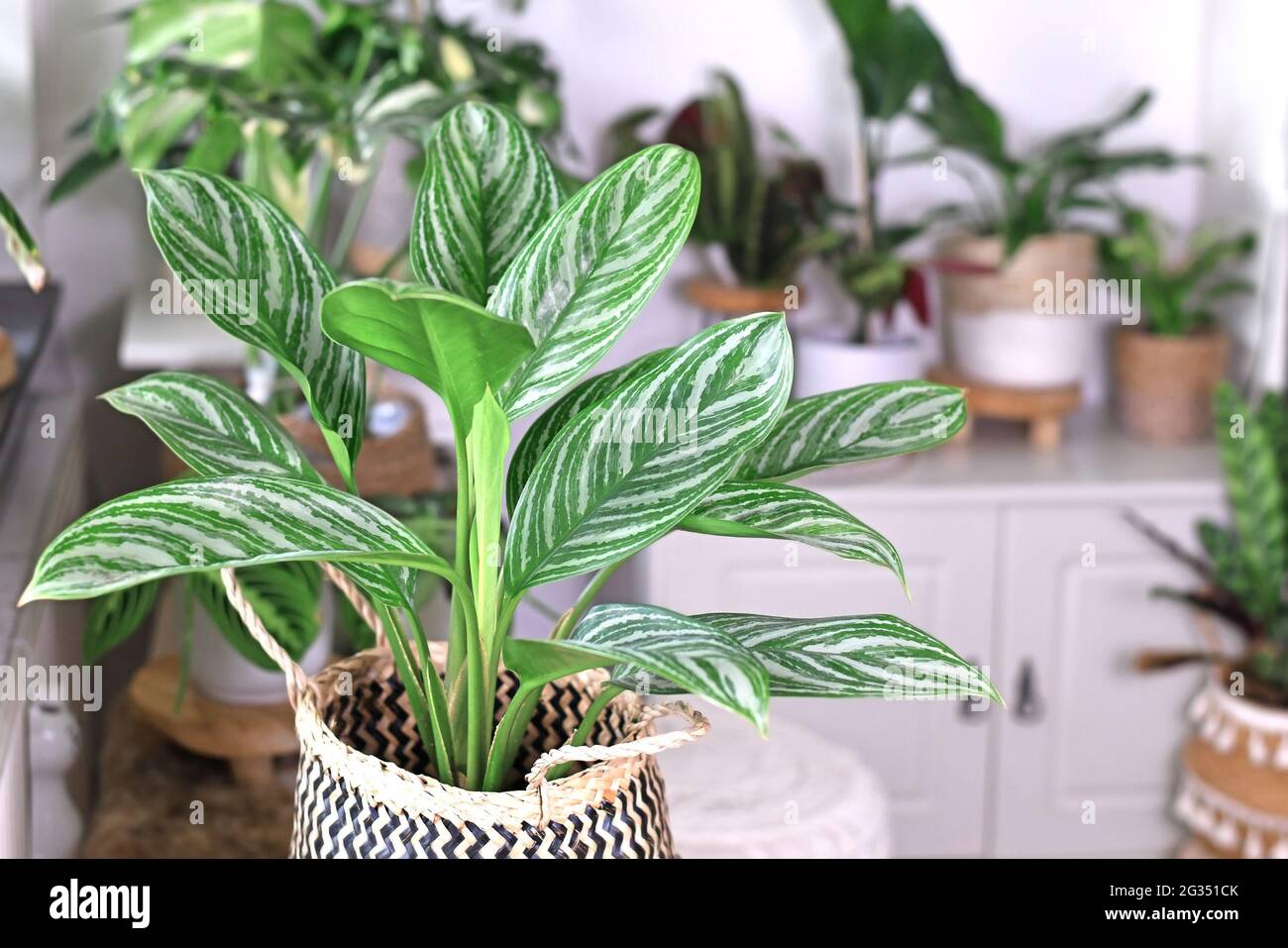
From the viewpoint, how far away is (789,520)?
0.57m

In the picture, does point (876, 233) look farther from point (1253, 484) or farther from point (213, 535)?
point (213, 535)

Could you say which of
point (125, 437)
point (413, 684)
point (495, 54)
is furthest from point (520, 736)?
point (125, 437)

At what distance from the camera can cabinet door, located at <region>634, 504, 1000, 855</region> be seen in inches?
73.5

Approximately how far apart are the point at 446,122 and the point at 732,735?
2.18ft

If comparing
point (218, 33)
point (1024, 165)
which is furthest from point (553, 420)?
point (1024, 165)

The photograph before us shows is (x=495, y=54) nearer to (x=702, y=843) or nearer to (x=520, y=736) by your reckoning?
(x=702, y=843)

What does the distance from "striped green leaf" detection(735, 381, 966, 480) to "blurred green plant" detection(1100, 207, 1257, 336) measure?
1459mm

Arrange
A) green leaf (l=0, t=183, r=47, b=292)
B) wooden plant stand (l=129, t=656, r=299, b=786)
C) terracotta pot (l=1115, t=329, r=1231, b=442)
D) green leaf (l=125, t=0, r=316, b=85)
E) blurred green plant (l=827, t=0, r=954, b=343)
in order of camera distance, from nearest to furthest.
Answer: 1. green leaf (l=0, t=183, r=47, b=292)
2. wooden plant stand (l=129, t=656, r=299, b=786)
3. green leaf (l=125, t=0, r=316, b=85)
4. blurred green plant (l=827, t=0, r=954, b=343)
5. terracotta pot (l=1115, t=329, r=1231, b=442)

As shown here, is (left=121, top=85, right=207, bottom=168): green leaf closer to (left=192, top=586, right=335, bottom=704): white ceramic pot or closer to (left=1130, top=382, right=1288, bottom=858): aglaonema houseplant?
(left=192, top=586, right=335, bottom=704): white ceramic pot

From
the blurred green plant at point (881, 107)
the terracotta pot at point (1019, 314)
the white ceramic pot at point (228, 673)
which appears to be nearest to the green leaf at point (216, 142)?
the white ceramic pot at point (228, 673)

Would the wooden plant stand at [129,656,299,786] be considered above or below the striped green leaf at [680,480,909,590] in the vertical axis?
below

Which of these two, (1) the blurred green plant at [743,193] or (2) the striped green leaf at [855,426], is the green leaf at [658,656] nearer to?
(2) the striped green leaf at [855,426]

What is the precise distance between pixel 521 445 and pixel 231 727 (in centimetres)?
67

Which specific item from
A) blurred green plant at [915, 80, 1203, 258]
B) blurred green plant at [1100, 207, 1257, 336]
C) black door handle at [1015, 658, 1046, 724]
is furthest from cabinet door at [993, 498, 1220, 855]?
blurred green plant at [915, 80, 1203, 258]
